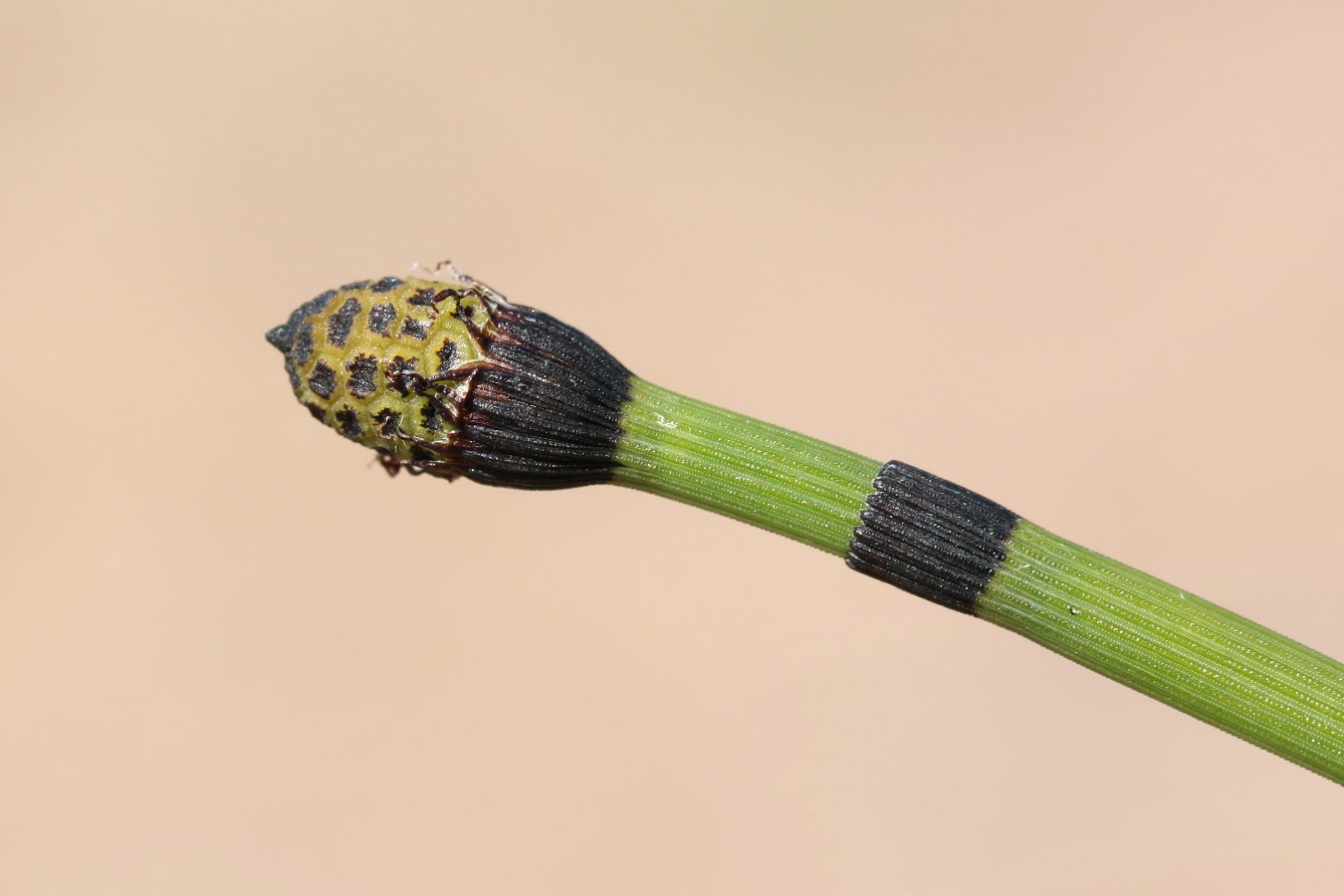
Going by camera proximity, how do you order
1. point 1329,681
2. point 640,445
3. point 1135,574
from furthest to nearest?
point 640,445, point 1135,574, point 1329,681

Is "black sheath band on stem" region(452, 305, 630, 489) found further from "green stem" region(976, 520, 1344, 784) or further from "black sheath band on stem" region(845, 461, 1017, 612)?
"green stem" region(976, 520, 1344, 784)

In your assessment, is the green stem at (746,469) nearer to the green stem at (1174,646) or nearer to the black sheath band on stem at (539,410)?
the black sheath band on stem at (539,410)

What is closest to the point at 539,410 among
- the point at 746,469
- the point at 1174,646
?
the point at 746,469

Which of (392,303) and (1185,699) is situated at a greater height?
(392,303)

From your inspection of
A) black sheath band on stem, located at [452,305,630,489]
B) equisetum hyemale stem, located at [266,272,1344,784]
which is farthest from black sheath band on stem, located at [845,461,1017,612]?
black sheath band on stem, located at [452,305,630,489]

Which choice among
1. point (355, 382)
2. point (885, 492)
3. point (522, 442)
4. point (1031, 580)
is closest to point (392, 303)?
point (355, 382)

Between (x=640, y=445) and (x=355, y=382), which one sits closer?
(x=355, y=382)

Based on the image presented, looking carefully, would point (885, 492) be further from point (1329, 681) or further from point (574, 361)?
point (1329, 681)

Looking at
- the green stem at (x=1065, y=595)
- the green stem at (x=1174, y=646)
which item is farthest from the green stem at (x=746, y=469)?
the green stem at (x=1174, y=646)
